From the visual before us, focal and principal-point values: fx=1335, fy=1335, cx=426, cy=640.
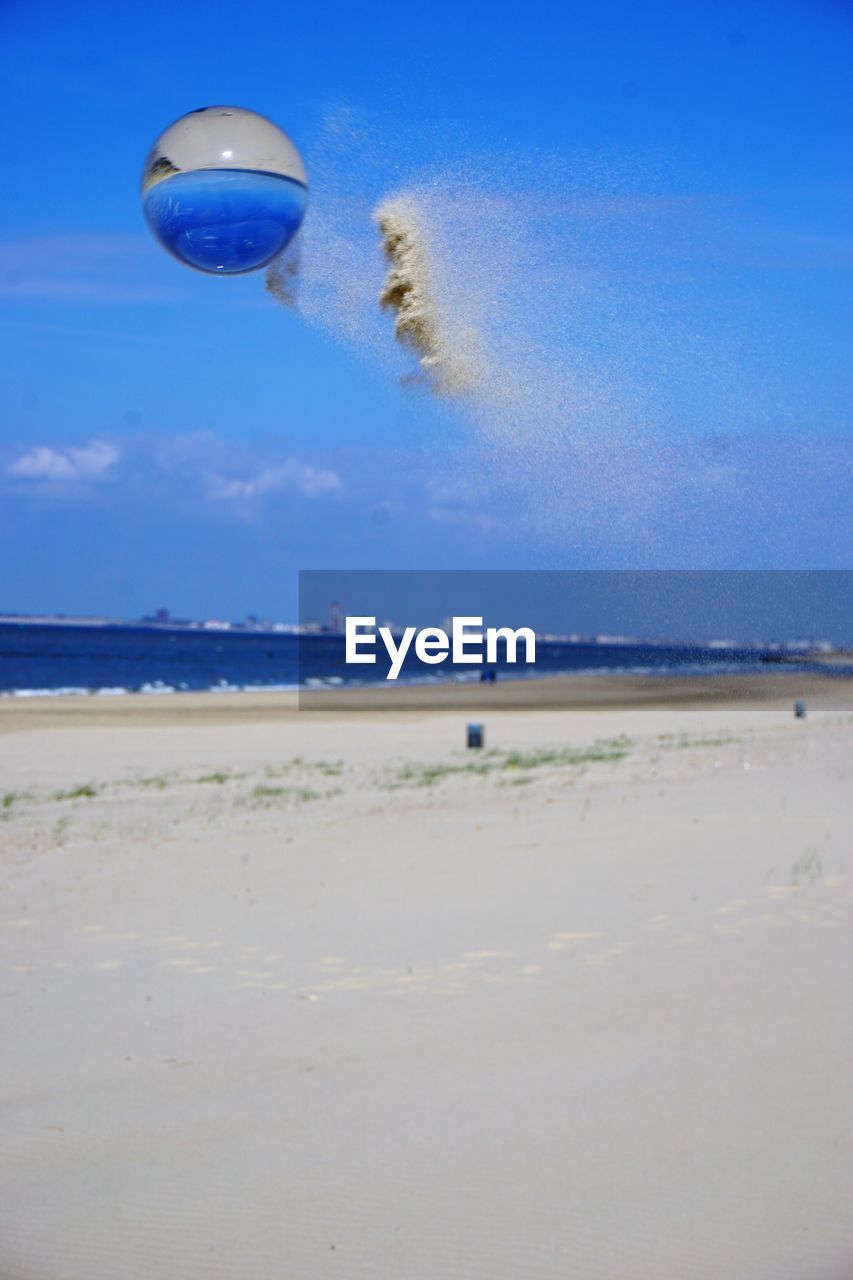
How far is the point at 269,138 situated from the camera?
4.08 meters

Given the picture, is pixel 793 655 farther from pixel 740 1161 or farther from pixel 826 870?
pixel 740 1161

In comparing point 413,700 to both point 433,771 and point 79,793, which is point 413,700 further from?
point 79,793

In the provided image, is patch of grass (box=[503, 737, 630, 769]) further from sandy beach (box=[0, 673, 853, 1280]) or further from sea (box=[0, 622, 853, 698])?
sea (box=[0, 622, 853, 698])

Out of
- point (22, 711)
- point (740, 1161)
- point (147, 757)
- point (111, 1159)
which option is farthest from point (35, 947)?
point (22, 711)

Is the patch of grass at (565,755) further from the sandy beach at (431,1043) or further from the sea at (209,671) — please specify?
the sea at (209,671)

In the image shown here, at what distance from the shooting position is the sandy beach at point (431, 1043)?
4.12 metres

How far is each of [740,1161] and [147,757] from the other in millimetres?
17964

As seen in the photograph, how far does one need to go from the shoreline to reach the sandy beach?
2121 centimetres

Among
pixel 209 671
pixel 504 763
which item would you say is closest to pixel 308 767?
pixel 504 763

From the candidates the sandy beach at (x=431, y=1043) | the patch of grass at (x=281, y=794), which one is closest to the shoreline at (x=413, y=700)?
the patch of grass at (x=281, y=794)

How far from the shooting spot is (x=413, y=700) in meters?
44.3

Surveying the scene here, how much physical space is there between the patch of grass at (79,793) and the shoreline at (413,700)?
13.7m

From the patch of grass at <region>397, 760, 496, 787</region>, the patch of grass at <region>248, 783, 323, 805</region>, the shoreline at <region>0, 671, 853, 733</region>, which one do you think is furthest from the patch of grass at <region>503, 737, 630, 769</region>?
the shoreline at <region>0, 671, 853, 733</region>

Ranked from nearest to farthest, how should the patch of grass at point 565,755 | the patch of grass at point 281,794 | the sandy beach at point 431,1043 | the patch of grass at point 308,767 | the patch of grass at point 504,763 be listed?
the sandy beach at point 431,1043 → the patch of grass at point 281,794 → the patch of grass at point 504,763 → the patch of grass at point 308,767 → the patch of grass at point 565,755
